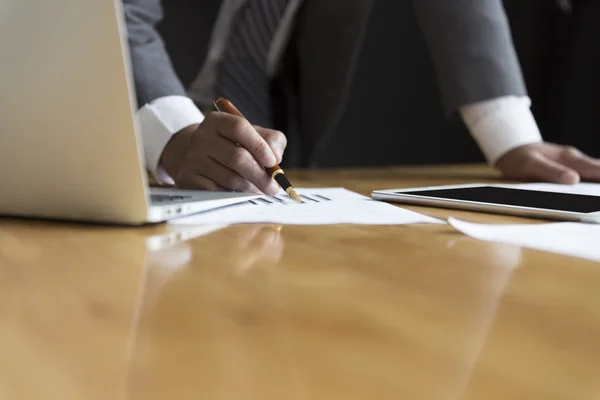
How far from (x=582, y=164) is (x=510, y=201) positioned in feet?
1.34

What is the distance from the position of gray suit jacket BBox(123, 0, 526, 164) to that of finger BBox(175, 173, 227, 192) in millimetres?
203

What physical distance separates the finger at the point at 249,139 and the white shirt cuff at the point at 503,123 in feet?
1.85

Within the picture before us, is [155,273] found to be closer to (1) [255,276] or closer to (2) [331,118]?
(1) [255,276]

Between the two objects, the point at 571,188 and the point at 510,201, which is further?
the point at 571,188

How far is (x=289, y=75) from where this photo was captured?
1506mm

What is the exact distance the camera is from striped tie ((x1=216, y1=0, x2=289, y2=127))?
1344 millimetres

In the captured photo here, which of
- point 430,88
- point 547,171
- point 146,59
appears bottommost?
point 430,88

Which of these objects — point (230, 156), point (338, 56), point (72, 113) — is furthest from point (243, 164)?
point (338, 56)

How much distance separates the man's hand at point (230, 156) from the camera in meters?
0.67

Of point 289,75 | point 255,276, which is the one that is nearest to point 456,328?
point 255,276

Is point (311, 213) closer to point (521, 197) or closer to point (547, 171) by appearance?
point (521, 197)

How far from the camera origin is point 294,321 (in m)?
0.25

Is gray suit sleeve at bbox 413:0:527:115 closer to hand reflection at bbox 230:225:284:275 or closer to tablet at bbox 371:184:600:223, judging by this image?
tablet at bbox 371:184:600:223

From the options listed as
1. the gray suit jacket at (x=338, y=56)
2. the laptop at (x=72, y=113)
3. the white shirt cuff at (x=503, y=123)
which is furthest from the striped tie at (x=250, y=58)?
the laptop at (x=72, y=113)
